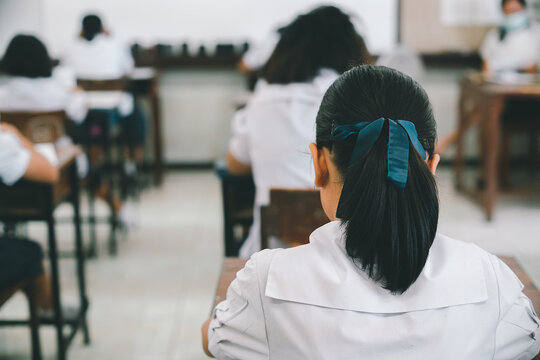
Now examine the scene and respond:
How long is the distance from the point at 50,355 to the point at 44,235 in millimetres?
1499

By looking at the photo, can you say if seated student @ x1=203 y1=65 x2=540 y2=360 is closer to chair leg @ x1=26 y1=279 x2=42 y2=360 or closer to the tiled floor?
the tiled floor

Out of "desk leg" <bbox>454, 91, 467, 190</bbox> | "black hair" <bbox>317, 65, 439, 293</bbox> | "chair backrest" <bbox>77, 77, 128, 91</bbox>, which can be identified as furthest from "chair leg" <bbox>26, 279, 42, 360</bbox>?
"desk leg" <bbox>454, 91, 467, 190</bbox>

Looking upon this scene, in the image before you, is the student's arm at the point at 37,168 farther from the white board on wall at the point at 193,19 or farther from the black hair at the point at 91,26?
the white board on wall at the point at 193,19

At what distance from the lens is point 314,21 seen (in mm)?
1871

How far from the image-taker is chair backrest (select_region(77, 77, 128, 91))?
3754 millimetres

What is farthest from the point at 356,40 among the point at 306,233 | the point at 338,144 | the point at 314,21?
the point at 338,144

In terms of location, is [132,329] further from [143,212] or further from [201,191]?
[201,191]

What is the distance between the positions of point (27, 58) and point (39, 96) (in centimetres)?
21

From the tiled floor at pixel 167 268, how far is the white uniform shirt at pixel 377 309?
104 cm

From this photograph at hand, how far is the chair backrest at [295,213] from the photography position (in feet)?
4.96

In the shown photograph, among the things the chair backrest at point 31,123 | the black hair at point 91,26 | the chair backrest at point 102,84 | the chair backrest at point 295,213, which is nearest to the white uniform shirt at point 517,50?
the chair backrest at point 102,84

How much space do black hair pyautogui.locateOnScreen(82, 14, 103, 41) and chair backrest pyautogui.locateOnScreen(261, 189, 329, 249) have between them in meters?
3.21

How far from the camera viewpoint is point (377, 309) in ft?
2.59

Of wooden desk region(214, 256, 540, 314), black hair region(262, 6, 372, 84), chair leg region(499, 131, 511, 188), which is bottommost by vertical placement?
chair leg region(499, 131, 511, 188)
